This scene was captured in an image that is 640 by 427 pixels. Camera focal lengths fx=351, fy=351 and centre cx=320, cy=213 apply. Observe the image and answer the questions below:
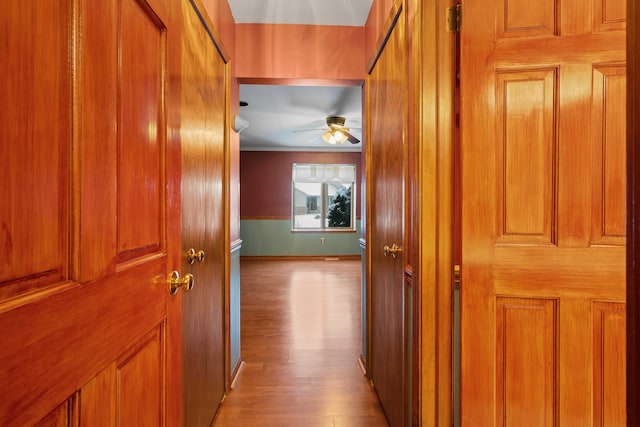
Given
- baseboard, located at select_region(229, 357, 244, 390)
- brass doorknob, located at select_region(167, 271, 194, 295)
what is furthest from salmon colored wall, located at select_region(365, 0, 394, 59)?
baseboard, located at select_region(229, 357, 244, 390)

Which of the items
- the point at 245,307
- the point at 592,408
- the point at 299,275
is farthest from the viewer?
the point at 299,275

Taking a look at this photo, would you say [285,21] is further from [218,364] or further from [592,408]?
[592,408]

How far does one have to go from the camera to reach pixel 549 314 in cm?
122

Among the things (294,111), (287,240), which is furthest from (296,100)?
(287,240)

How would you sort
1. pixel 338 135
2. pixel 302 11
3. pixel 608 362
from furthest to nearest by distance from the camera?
pixel 338 135, pixel 302 11, pixel 608 362

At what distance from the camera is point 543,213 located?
1214mm

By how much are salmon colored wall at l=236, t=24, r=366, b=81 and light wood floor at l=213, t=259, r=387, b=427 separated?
2.04 meters

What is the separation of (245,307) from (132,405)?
3.22 metres

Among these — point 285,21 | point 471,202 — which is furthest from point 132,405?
point 285,21

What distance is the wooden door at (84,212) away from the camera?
517 millimetres

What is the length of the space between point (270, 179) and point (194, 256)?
6283mm

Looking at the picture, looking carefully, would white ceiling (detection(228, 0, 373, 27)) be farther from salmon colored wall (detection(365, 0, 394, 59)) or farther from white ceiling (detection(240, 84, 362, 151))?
white ceiling (detection(240, 84, 362, 151))

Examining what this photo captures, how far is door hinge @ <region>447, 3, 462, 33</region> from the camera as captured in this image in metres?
1.29

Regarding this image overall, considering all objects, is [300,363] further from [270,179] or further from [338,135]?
[270,179]
